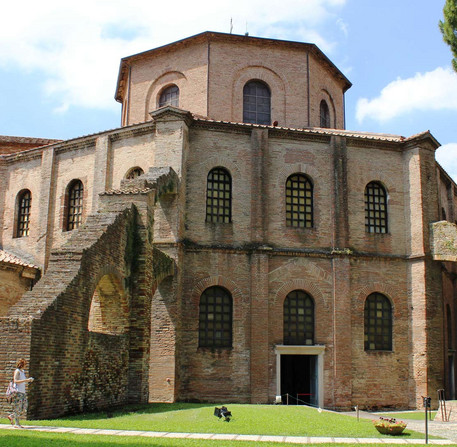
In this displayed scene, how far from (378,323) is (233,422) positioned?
974 centimetres

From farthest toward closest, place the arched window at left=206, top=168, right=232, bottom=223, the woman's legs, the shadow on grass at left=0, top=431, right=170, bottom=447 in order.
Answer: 1. the arched window at left=206, top=168, right=232, bottom=223
2. the woman's legs
3. the shadow on grass at left=0, top=431, right=170, bottom=447

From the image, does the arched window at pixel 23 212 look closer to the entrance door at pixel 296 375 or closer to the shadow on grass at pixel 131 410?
the entrance door at pixel 296 375

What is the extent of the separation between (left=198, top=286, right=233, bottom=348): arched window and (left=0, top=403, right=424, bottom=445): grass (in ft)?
16.4

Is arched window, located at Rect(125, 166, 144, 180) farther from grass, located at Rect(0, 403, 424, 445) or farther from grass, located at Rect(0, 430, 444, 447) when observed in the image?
grass, located at Rect(0, 430, 444, 447)

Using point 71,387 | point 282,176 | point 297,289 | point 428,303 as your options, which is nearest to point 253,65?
point 282,176

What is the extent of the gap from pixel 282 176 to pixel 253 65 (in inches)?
232

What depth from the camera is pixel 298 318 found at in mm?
20219

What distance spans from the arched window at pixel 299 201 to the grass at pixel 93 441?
11.3 meters

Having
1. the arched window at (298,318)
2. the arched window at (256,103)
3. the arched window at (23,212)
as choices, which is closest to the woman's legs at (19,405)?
the arched window at (298,318)

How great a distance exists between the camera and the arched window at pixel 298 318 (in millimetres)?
20031

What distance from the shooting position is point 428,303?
20391mm

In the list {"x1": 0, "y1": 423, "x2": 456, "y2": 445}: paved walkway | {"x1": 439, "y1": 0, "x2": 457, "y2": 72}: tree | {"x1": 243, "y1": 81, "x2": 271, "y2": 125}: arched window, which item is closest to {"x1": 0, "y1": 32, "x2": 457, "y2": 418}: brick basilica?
{"x1": 243, "y1": 81, "x2": 271, "y2": 125}: arched window

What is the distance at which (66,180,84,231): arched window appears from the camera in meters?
22.4

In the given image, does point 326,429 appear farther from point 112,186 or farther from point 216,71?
point 216,71
